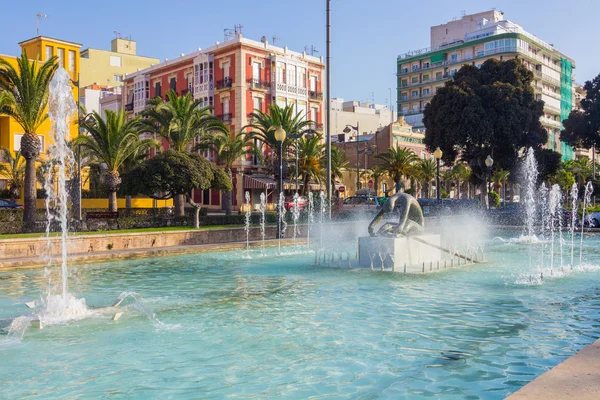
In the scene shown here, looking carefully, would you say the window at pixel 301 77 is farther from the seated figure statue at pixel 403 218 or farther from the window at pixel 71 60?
the seated figure statue at pixel 403 218

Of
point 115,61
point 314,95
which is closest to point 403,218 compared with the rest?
point 314,95

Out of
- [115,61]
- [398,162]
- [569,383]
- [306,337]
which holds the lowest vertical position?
[306,337]

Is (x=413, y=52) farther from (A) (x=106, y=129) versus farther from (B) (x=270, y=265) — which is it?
(B) (x=270, y=265)

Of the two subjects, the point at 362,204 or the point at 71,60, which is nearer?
the point at 362,204

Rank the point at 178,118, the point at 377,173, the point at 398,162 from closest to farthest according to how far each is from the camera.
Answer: the point at 178,118, the point at 398,162, the point at 377,173

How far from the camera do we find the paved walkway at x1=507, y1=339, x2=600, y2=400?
4.42 m

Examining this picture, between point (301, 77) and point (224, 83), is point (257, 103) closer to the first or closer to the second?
point (224, 83)

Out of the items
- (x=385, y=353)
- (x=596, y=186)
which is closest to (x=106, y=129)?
(x=385, y=353)

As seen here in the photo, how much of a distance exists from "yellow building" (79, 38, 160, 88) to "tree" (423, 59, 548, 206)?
4621 centimetres

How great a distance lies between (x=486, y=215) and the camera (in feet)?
115

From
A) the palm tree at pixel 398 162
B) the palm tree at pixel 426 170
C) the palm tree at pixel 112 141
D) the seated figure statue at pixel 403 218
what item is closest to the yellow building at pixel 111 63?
the palm tree at pixel 398 162

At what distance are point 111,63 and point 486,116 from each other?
5204 cm

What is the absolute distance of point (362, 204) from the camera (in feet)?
135

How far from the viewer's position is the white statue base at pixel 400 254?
1442 centimetres
